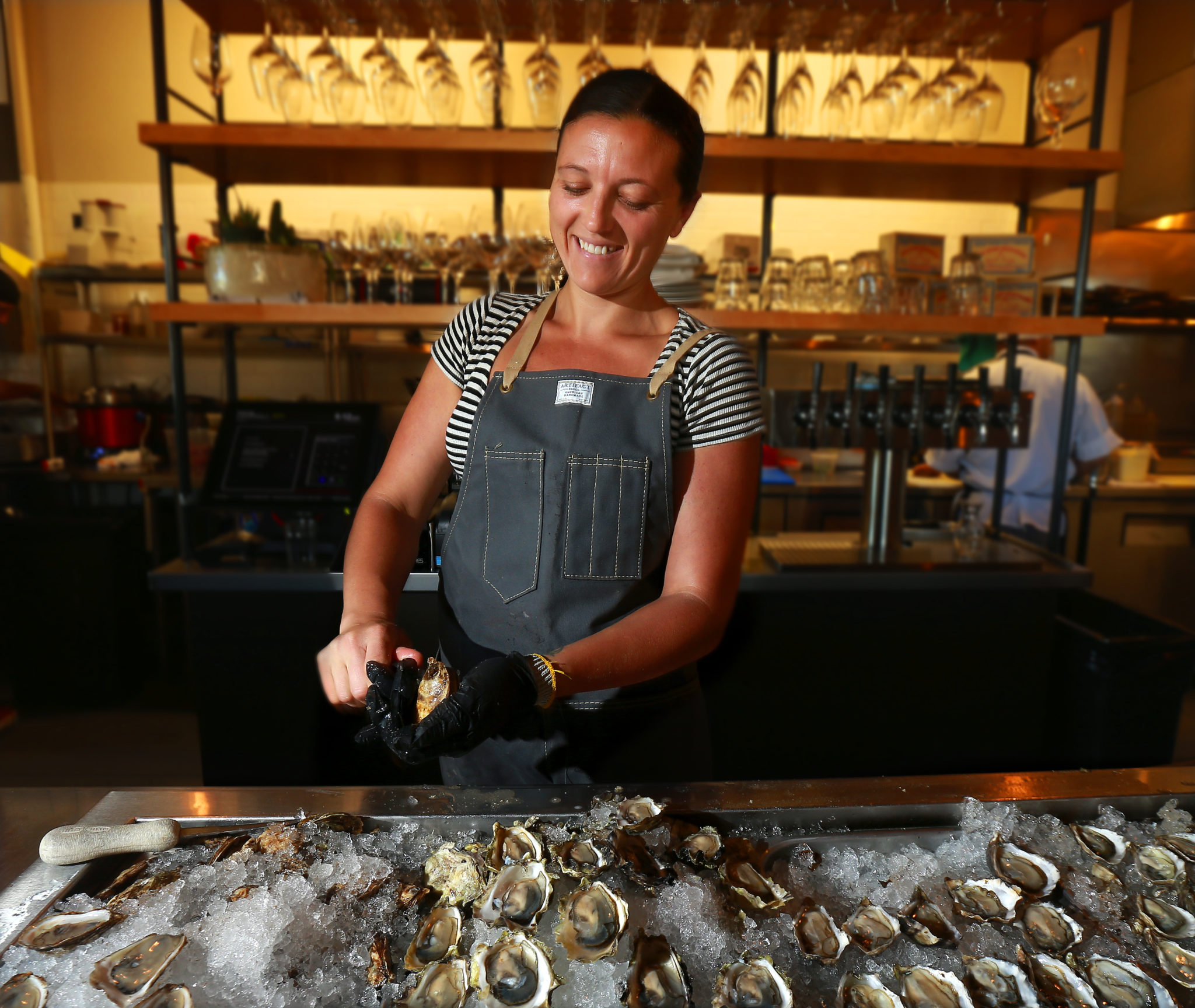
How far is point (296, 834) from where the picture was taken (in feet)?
2.49

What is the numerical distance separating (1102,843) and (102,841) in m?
0.99

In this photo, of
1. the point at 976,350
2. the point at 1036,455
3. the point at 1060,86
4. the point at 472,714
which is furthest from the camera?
→ the point at 1036,455

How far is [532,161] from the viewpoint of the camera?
2.33 metres

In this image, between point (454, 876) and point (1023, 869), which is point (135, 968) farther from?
point (1023, 869)

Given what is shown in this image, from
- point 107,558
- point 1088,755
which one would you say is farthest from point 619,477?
point 107,558

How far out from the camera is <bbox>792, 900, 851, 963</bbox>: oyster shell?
654mm

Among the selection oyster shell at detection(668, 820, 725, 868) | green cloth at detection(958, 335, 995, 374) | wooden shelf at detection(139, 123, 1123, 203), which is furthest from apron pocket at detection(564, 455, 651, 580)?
green cloth at detection(958, 335, 995, 374)

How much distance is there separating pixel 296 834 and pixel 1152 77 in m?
5.67

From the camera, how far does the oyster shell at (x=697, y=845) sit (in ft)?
2.48

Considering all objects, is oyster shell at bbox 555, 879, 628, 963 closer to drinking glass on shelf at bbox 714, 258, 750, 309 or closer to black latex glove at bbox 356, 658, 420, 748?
black latex glove at bbox 356, 658, 420, 748

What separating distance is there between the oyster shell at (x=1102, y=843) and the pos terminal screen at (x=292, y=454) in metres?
1.76

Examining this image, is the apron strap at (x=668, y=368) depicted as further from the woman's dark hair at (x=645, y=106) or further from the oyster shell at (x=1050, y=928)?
the oyster shell at (x=1050, y=928)

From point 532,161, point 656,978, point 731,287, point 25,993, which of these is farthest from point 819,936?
point 532,161

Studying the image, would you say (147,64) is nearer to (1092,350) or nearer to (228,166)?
(228,166)
